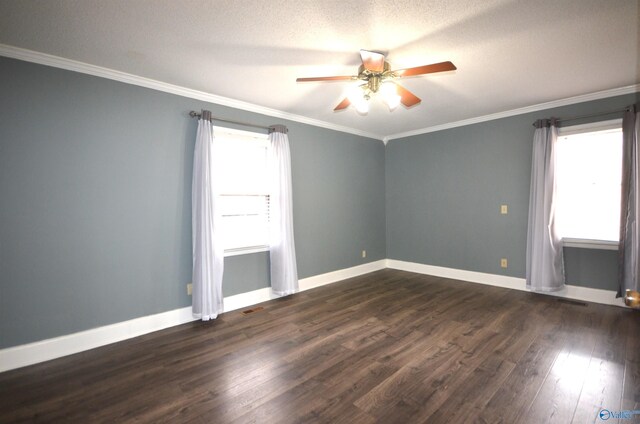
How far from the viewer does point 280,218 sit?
3.90m

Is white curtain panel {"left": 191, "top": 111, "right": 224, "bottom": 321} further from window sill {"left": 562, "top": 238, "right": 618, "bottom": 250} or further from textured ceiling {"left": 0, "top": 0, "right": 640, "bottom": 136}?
window sill {"left": 562, "top": 238, "right": 618, "bottom": 250}

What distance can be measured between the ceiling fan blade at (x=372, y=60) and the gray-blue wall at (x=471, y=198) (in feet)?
9.92

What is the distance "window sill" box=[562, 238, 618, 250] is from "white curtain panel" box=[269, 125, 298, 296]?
3675 millimetres

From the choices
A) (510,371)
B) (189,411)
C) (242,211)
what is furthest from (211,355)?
(510,371)

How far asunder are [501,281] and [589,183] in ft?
5.64

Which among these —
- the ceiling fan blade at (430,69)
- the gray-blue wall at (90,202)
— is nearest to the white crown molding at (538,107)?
the ceiling fan blade at (430,69)

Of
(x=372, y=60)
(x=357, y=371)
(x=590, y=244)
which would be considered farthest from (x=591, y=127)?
(x=357, y=371)

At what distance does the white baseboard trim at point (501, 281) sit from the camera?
3531mm

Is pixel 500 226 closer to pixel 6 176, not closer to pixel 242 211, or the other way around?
pixel 242 211

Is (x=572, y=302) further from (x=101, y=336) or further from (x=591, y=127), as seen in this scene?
(x=101, y=336)

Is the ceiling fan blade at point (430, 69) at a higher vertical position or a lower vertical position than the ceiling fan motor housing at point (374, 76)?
lower

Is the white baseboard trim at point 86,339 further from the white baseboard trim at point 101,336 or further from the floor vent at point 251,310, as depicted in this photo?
the floor vent at point 251,310

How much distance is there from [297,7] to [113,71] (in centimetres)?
203

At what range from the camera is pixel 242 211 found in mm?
3756
